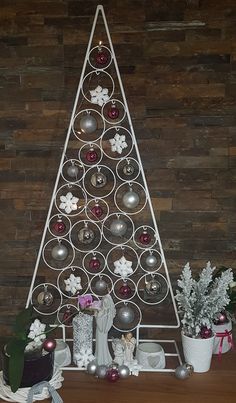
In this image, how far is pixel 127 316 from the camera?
5.76ft

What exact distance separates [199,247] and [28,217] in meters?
0.63

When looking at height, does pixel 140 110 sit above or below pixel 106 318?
above

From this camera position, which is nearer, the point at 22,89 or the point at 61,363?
the point at 61,363

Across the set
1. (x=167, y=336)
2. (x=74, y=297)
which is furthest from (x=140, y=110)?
(x=167, y=336)

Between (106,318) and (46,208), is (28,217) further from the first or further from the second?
(106,318)

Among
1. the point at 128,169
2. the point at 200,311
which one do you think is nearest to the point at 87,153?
the point at 128,169

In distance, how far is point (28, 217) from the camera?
6.25ft

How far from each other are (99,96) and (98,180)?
276mm

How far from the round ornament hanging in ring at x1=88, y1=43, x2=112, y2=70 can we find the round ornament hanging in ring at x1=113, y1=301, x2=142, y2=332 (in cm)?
82

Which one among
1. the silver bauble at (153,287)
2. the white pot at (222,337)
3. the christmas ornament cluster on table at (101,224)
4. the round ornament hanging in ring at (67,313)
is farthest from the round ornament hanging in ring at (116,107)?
the white pot at (222,337)

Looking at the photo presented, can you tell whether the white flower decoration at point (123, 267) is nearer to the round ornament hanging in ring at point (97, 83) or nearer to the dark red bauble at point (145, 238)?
the dark red bauble at point (145, 238)

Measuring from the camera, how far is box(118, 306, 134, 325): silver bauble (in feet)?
5.76

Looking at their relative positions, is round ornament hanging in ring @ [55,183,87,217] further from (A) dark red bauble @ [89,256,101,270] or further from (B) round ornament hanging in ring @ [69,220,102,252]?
(A) dark red bauble @ [89,256,101,270]

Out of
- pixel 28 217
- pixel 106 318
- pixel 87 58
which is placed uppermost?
pixel 87 58
